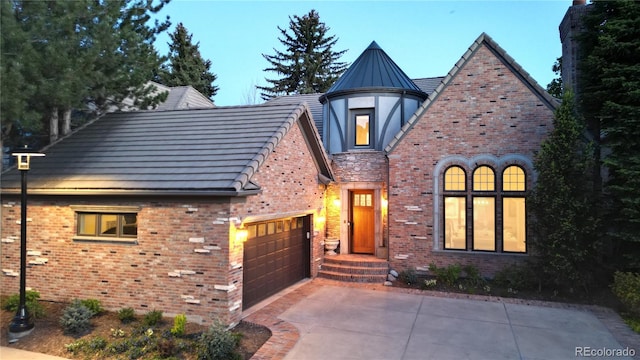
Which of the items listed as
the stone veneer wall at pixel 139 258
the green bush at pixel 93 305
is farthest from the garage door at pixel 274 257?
the green bush at pixel 93 305

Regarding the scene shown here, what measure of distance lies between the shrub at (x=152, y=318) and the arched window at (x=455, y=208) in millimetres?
8480

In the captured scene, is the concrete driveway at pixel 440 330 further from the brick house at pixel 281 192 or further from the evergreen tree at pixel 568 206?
the brick house at pixel 281 192

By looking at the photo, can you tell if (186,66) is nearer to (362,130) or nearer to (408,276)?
(362,130)

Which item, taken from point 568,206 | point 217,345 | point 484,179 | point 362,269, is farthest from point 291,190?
point 568,206

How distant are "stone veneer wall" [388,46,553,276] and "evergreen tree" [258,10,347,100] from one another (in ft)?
85.9

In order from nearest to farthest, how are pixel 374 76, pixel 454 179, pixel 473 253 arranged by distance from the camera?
pixel 473 253 → pixel 454 179 → pixel 374 76

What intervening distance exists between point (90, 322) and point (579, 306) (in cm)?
1140

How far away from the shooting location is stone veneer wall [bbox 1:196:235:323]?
Result: 7926 mm

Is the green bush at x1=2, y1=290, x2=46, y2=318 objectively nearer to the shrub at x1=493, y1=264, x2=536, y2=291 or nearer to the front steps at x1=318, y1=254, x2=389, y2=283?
the front steps at x1=318, y1=254, x2=389, y2=283

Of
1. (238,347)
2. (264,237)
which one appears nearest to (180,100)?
(264,237)

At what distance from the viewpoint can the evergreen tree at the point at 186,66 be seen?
34.8 meters

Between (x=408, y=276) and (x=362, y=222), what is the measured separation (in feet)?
10.3

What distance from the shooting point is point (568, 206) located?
9.77m

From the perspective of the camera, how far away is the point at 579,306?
9.71 metres
